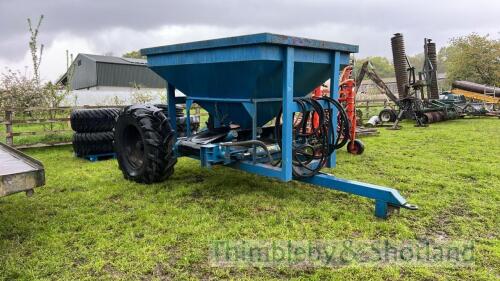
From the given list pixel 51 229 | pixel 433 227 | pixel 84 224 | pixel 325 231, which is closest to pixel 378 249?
pixel 325 231

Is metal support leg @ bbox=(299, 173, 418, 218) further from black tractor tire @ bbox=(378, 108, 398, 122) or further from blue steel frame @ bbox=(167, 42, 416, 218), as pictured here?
black tractor tire @ bbox=(378, 108, 398, 122)

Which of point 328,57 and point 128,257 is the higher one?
point 328,57

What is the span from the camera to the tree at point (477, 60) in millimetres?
29781

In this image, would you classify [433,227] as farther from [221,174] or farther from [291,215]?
[221,174]

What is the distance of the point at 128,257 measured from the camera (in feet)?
9.90

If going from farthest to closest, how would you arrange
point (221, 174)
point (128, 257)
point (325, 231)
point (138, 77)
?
point (138, 77)
point (221, 174)
point (325, 231)
point (128, 257)

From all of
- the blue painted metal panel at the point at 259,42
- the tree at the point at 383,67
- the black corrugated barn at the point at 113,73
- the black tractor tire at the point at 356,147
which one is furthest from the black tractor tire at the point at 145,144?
the tree at the point at 383,67

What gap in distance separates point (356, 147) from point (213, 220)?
4479 millimetres

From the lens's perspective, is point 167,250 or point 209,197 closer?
point 167,250

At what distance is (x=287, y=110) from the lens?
4047mm

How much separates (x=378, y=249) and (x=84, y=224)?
2.77 metres

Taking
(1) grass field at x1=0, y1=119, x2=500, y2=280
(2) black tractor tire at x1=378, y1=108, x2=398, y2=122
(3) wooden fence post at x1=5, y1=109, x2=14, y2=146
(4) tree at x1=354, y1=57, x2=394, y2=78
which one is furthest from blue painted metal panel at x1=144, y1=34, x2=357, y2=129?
(4) tree at x1=354, y1=57, x2=394, y2=78

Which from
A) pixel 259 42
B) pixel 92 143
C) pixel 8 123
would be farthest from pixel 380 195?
pixel 8 123

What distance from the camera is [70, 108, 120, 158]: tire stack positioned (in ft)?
23.4
